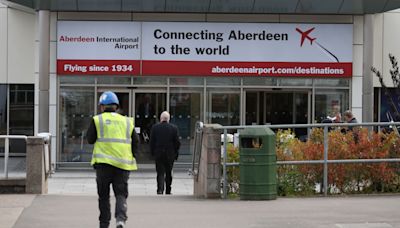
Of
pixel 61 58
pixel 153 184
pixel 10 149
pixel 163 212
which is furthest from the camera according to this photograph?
pixel 61 58

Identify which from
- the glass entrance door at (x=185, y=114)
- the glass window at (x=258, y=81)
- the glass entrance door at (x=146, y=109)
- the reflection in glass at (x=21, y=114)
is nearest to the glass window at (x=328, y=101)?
the glass window at (x=258, y=81)

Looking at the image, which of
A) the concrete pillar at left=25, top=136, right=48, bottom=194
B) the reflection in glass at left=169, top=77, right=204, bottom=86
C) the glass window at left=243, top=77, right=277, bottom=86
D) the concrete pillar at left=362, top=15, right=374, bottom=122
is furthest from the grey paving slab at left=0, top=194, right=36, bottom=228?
the concrete pillar at left=362, top=15, right=374, bottom=122

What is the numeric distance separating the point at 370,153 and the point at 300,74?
8679mm

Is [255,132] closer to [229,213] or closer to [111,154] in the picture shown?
[229,213]

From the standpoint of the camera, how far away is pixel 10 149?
1186 centimetres

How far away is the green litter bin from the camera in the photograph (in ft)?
34.5

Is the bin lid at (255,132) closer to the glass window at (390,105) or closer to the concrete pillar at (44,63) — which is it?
the concrete pillar at (44,63)

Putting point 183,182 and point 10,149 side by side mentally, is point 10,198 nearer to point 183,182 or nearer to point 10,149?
point 10,149

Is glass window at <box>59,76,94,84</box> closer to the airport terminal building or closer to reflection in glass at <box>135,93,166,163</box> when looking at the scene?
the airport terminal building

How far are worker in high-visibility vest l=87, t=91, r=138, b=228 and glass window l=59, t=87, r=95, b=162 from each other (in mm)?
12255

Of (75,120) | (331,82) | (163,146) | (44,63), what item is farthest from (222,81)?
(163,146)

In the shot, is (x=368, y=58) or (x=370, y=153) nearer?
(x=370, y=153)

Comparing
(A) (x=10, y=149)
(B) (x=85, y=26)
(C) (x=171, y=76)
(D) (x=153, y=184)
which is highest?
(B) (x=85, y=26)

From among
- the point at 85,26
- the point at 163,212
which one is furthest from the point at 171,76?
the point at 163,212
